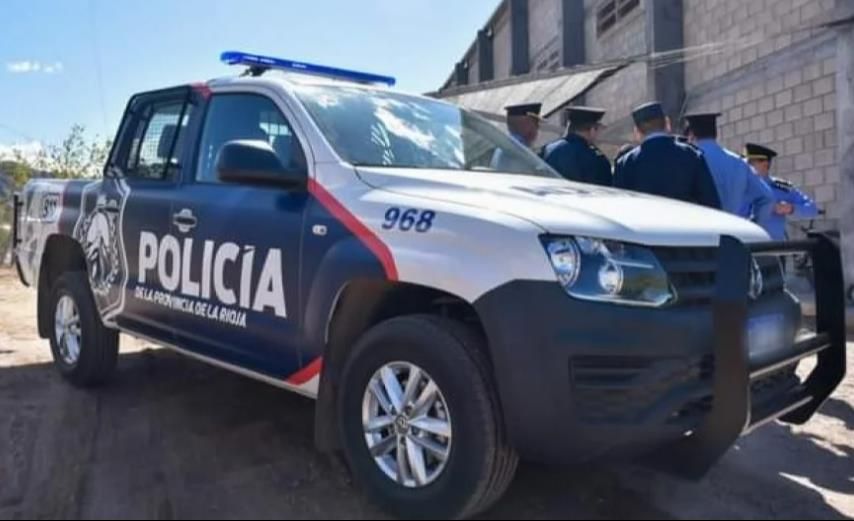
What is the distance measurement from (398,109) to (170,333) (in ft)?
5.75

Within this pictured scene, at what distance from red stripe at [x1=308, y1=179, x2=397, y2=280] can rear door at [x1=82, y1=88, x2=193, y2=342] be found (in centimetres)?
118

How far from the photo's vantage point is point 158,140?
4863mm

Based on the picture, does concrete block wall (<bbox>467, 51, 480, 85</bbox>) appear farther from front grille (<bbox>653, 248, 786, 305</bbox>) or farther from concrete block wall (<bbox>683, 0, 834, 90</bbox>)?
front grille (<bbox>653, 248, 786, 305</bbox>)

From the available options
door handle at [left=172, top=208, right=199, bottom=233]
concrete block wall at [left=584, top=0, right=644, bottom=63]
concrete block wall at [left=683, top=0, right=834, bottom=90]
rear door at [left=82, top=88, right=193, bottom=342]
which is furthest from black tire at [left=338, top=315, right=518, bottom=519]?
concrete block wall at [left=584, top=0, right=644, bottom=63]

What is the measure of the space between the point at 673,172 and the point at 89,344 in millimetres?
3913

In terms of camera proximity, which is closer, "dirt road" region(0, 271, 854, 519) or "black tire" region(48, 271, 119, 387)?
"dirt road" region(0, 271, 854, 519)

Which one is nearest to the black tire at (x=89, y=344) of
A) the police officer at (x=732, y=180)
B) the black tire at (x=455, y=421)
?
the black tire at (x=455, y=421)

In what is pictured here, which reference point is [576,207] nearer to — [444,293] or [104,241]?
[444,293]

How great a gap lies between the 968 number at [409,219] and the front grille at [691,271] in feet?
2.77

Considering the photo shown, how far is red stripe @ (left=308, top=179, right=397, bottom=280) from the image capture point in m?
3.09

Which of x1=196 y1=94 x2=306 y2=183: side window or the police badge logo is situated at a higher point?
x1=196 y1=94 x2=306 y2=183: side window

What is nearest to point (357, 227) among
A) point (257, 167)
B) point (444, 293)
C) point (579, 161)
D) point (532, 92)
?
point (444, 293)

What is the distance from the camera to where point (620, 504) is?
3.21m

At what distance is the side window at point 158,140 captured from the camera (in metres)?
4.61
